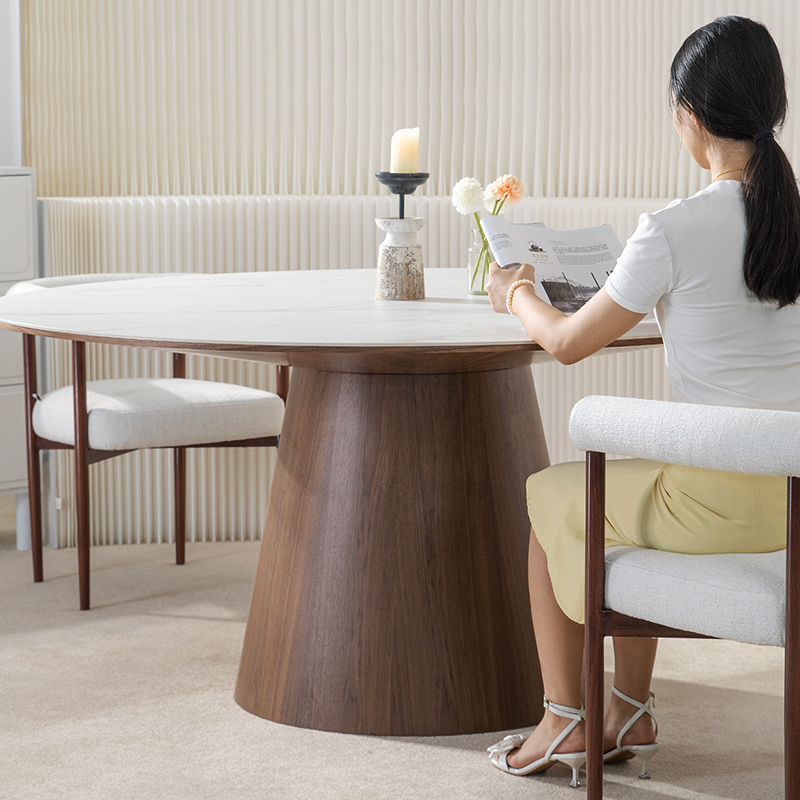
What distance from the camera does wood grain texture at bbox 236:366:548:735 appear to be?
2.36 metres

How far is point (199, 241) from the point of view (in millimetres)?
3885

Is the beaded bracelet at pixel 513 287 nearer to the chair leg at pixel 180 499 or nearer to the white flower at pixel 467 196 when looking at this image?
the white flower at pixel 467 196

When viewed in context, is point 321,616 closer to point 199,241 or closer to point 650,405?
point 650,405

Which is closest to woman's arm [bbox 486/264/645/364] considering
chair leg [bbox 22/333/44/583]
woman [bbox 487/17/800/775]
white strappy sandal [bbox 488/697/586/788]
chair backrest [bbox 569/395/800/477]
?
woman [bbox 487/17/800/775]

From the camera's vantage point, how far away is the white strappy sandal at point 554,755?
211 centimetres

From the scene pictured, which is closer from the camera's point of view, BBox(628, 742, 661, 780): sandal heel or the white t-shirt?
the white t-shirt

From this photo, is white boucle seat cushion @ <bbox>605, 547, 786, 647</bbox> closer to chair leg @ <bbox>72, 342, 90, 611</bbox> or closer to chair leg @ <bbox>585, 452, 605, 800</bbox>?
chair leg @ <bbox>585, 452, 605, 800</bbox>

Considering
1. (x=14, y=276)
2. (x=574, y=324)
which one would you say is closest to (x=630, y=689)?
(x=574, y=324)

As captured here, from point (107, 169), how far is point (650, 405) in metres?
2.77

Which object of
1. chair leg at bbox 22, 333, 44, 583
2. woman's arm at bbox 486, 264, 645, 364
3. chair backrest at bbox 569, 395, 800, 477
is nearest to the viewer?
chair backrest at bbox 569, 395, 800, 477

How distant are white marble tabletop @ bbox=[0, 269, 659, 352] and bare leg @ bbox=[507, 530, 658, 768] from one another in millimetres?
434

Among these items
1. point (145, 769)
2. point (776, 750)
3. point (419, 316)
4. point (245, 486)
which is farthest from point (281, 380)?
point (776, 750)

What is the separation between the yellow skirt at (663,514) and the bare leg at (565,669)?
139mm

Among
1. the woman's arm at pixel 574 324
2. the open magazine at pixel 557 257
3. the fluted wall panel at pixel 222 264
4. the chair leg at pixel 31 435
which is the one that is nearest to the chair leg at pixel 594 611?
the woman's arm at pixel 574 324
